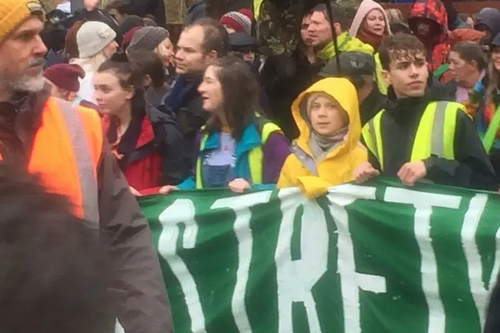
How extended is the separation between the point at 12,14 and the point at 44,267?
1688 mm

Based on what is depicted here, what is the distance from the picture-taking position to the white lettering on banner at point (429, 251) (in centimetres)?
429

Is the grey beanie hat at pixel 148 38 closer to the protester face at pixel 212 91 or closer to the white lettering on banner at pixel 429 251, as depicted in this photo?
the protester face at pixel 212 91

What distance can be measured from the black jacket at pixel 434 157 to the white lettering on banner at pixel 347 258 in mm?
291

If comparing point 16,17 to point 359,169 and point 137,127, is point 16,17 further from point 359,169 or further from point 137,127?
point 137,127

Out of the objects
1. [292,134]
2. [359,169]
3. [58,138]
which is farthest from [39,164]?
[292,134]

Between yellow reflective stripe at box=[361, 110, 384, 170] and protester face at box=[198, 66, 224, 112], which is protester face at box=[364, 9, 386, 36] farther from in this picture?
yellow reflective stripe at box=[361, 110, 384, 170]

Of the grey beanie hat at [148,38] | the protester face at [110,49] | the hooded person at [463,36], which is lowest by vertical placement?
the hooded person at [463,36]

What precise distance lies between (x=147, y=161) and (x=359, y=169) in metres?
1.37

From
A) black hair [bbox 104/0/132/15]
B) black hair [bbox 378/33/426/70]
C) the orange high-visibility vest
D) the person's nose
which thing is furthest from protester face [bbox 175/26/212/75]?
black hair [bbox 104/0/132/15]

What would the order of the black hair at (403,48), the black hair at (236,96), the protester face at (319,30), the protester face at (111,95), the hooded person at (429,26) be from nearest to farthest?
the black hair at (403,48)
the black hair at (236,96)
the protester face at (111,95)
the protester face at (319,30)
the hooded person at (429,26)

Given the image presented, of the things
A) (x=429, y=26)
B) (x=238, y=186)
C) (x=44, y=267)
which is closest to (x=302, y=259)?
(x=238, y=186)

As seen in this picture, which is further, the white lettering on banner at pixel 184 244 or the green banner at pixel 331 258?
the white lettering on banner at pixel 184 244

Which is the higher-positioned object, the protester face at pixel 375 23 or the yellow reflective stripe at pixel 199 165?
the protester face at pixel 375 23

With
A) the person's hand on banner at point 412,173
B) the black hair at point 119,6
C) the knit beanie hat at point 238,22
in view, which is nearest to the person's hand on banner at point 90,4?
the black hair at point 119,6
